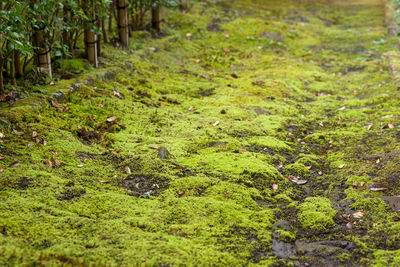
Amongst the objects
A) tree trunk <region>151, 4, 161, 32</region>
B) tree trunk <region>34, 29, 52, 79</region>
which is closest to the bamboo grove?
tree trunk <region>34, 29, 52, 79</region>

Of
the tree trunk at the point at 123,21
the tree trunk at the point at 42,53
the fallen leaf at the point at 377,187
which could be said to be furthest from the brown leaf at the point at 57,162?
the tree trunk at the point at 123,21

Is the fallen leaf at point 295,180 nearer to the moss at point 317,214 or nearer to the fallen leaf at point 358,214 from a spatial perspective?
the moss at point 317,214

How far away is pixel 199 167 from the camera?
3.68 metres

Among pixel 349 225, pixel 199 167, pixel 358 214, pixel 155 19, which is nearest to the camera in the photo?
pixel 349 225

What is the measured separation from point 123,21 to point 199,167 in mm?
4260

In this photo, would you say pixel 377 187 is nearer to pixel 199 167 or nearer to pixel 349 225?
pixel 349 225

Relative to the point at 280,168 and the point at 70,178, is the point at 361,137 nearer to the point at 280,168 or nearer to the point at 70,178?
the point at 280,168

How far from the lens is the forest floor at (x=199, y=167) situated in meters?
2.43

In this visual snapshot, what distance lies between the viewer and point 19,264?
1.96 m

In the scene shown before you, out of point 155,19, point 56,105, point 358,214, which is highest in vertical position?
point 155,19

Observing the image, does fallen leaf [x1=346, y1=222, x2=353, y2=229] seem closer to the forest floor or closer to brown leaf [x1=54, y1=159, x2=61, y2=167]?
the forest floor

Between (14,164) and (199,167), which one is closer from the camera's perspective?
(14,164)

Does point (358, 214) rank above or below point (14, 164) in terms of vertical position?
below

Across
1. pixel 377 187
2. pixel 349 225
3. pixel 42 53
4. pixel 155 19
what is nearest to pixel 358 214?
pixel 349 225
